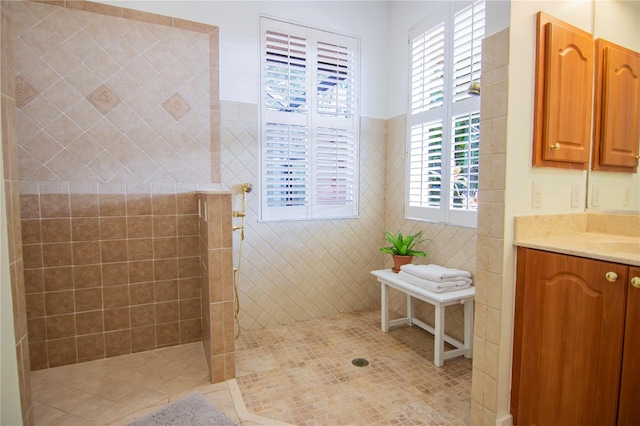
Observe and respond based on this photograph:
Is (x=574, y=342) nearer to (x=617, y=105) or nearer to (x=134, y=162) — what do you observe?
(x=617, y=105)

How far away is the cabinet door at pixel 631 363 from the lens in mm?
1146

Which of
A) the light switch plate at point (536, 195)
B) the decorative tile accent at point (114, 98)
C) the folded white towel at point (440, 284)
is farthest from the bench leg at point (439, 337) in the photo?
the decorative tile accent at point (114, 98)

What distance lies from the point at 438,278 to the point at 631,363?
1.21m

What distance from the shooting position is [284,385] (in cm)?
206

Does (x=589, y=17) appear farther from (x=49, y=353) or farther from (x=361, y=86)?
(x=49, y=353)

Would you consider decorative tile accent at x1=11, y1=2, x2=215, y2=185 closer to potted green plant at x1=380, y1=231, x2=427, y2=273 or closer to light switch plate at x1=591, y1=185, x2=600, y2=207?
potted green plant at x1=380, y1=231, x2=427, y2=273

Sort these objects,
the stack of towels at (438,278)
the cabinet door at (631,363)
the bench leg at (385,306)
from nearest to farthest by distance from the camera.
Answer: the cabinet door at (631,363), the stack of towels at (438,278), the bench leg at (385,306)

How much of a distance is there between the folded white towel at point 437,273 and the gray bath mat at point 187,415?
1585 mm

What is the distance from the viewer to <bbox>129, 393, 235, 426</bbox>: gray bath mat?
1.63 metres

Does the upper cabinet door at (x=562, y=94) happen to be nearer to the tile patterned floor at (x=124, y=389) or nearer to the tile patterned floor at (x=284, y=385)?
the tile patterned floor at (x=284, y=385)

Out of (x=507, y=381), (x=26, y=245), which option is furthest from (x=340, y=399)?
(x=26, y=245)

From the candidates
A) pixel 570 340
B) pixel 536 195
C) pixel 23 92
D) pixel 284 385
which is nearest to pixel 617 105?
pixel 536 195

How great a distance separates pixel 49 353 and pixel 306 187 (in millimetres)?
2234

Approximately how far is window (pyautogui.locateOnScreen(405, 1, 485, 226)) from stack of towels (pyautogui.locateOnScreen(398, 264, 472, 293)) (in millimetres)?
398
